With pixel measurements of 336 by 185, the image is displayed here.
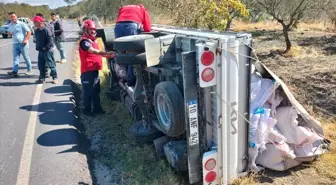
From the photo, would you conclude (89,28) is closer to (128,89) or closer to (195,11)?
(128,89)

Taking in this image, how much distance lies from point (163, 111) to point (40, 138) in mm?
2214

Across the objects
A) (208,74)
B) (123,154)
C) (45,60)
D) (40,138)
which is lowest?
(123,154)

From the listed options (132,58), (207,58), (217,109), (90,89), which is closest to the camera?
(207,58)

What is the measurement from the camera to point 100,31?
654 centimetres

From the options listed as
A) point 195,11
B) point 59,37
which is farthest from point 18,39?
point 195,11

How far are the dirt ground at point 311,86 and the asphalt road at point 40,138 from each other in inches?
93.8

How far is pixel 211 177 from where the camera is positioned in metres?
3.34

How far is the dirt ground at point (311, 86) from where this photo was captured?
3.62 m

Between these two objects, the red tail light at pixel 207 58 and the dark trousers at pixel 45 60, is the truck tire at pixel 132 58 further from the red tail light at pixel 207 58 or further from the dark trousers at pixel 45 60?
the dark trousers at pixel 45 60

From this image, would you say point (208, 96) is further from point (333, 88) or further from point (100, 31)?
point (333, 88)

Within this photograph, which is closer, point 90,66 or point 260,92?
point 260,92

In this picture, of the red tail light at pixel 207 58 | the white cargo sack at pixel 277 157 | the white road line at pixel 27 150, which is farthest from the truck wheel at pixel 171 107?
the white road line at pixel 27 150

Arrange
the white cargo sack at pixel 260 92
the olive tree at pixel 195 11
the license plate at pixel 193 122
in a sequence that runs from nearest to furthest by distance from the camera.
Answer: the license plate at pixel 193 122, the white cargo sack at pixel 260 92, the olive tree at pixel 195 11

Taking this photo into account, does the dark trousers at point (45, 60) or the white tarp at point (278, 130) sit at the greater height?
the dark trousers at point (45, 60)
